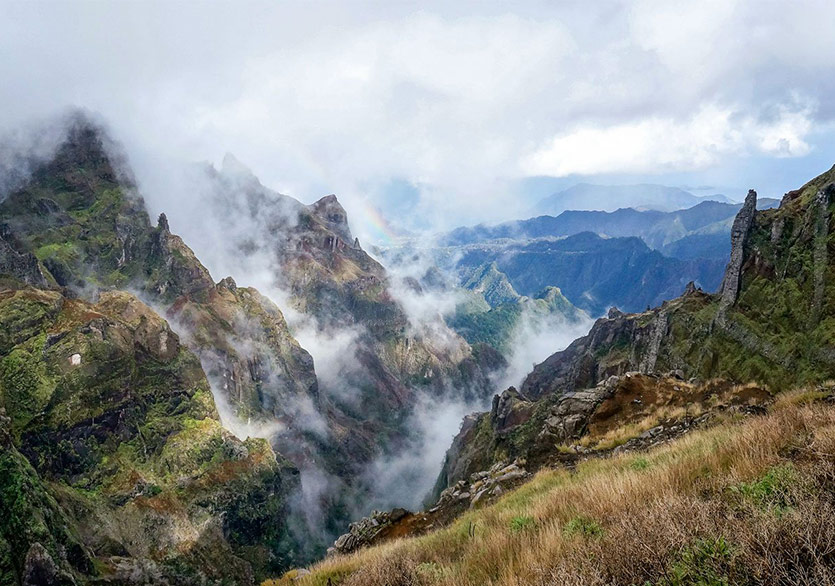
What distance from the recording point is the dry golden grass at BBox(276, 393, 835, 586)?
3.21 m

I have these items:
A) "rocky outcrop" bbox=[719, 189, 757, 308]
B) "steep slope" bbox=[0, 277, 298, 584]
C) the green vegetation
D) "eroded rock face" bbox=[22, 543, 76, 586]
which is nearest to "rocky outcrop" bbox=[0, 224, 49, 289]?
"steep slope" bbox=[0, 277, 298, 584]

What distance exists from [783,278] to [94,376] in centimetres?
16696

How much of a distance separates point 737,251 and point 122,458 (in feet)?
530

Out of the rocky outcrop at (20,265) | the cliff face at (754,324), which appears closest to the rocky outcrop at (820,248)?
the cliff face at (754,324)

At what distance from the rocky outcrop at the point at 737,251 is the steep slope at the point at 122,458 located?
12010 centimetres

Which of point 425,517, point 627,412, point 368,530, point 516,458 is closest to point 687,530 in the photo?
point 425,517

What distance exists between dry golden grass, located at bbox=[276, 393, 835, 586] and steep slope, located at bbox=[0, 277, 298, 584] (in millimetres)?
111979

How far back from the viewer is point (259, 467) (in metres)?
160

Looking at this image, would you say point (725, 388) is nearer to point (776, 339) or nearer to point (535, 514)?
point (535, 514)

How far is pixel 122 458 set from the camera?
135 m

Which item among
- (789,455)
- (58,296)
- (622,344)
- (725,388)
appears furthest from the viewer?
(58,296)

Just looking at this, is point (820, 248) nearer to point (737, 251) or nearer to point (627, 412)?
point (737, 251)

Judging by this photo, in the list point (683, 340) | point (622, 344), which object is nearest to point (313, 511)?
point (622, 344)

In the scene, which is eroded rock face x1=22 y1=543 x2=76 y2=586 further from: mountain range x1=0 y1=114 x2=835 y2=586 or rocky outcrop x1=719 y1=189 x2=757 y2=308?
rocky outcrop x1=719 y1=189 x2=757 y2=308
